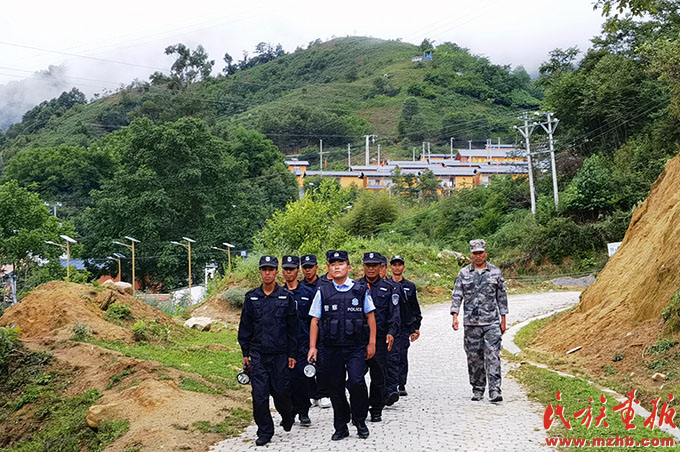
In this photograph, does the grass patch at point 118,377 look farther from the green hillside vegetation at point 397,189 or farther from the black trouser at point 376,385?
the green hillside vegetation at point 397,189

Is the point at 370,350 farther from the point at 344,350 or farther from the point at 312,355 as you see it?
the point at 312,355

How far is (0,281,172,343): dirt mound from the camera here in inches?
600

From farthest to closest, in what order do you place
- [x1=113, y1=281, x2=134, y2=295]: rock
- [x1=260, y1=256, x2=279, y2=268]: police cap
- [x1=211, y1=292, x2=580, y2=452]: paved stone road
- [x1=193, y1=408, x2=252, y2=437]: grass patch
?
[x1=113, y1=281, x2=134, y2=295]: rock
[x1=193, y1=408, x2=252, y2=437]: grass patch
[x1=260, y1=256, x2=279, y2=268]: police cap
[x1=211, y1=292, x2=580, y2=452]: paved stone road

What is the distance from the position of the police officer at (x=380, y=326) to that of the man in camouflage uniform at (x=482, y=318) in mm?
962

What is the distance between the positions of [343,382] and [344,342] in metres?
0.44

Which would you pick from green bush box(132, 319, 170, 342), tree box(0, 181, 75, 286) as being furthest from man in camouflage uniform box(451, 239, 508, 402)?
tree box(0, 181, 75, 286)

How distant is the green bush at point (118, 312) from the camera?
17.0 metres

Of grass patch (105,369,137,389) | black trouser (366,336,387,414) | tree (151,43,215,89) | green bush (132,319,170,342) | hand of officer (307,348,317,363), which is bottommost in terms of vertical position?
green bush (132,319,170,342)

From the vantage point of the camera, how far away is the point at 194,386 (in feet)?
36.7

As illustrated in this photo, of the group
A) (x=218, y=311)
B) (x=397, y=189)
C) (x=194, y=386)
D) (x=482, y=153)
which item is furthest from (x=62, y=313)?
(x=482, y=153)

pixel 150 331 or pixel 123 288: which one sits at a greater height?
pixel 123 288

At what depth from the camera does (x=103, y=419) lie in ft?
30.6

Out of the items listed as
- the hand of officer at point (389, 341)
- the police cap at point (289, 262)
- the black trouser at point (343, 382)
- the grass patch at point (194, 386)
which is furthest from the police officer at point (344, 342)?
the grass patch at point (194, 386)

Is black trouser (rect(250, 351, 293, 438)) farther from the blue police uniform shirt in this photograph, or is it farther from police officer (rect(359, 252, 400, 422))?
police officer (rect(359, 252, 400, 422))
